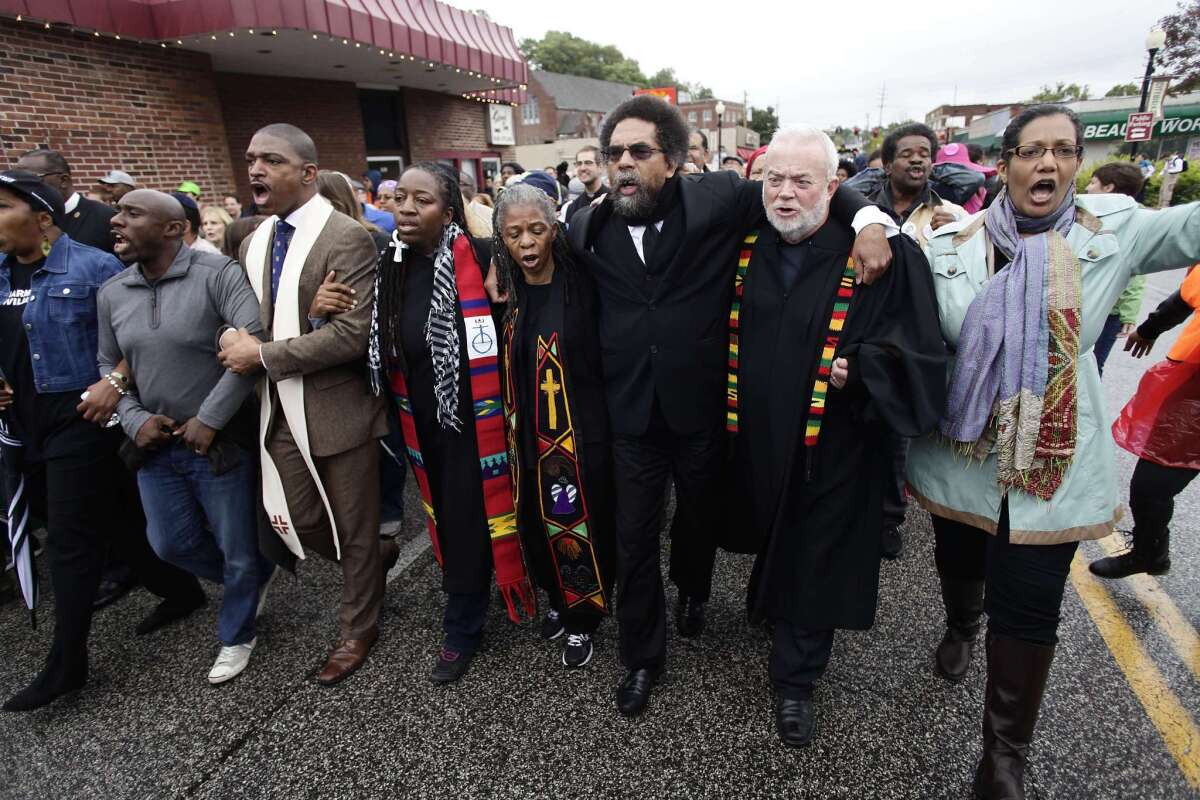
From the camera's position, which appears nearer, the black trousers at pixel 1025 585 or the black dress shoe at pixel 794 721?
the black trousers at pixel 1025 585

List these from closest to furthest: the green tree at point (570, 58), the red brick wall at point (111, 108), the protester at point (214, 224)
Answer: the protester at point (214, 224), the red brick wall at point (111, 108), the green tree at point (570, 58)

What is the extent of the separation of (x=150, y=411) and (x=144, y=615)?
4.30 ft

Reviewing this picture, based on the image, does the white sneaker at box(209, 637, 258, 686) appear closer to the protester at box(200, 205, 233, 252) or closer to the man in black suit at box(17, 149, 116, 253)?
the man in black suit at box(17, 149, 116, 253)

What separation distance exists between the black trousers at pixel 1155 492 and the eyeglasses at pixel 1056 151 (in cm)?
166

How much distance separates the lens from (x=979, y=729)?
2.26 m

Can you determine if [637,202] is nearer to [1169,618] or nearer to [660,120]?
[660,120]

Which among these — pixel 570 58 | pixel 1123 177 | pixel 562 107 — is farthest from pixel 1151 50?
pixel 570 58

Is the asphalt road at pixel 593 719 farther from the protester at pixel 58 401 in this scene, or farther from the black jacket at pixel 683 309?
the black jacket at pixel 683 309

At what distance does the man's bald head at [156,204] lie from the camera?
8.13 ft

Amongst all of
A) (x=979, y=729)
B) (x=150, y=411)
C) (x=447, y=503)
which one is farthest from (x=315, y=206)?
(x=979, y=729)

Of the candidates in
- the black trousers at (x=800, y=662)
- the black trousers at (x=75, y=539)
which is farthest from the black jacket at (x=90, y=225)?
the black trousers at (x=800, y=662)

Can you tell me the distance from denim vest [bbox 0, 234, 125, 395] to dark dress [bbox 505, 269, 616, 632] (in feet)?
6.12

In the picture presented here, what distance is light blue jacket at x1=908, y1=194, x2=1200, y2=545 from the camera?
6.02 feet

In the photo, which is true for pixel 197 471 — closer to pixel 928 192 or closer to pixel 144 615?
pixel 144 615
